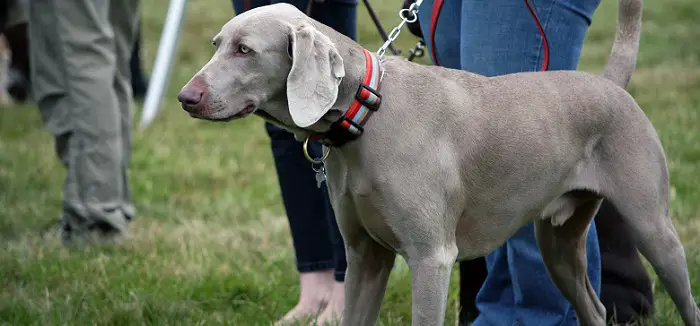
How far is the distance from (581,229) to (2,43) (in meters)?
10.5

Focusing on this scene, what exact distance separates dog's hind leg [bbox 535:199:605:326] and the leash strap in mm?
907

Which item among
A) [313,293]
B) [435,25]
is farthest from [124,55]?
[435,25]

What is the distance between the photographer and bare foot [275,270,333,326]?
3.80 meters

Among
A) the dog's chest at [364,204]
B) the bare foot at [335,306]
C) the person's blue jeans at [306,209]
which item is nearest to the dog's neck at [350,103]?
the dog's chest at [364,204]

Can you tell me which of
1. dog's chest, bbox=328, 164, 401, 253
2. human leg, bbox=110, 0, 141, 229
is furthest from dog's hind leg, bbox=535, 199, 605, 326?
human leg, bbox=110, 0, 141, 229

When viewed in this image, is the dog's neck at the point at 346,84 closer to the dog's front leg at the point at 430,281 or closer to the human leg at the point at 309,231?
the dog's front leg at the point at 430,281

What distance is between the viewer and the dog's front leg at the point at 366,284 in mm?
2863

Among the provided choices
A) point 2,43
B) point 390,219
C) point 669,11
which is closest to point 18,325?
point 390,219

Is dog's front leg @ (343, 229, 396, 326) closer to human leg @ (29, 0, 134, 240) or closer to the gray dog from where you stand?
the gray dog

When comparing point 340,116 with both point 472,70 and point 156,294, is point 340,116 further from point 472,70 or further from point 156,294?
point 156,294

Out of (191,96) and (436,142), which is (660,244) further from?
(191,96)

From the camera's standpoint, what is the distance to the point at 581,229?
124 inches

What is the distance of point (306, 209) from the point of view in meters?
3.90

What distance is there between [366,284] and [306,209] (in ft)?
3.44
